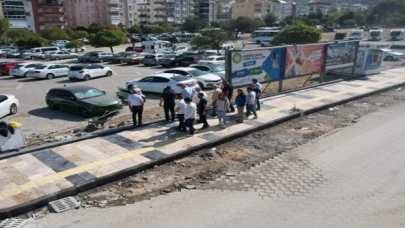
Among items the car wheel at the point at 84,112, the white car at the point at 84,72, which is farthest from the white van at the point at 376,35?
the car wheel at the point at 84,112

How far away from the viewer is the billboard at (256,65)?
14570mm

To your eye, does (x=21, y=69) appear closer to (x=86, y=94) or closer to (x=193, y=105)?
(x=86, y=94)

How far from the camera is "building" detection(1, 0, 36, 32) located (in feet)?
298

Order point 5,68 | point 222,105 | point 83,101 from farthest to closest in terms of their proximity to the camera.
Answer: point 5,68 → point 83,101 → point 222,105

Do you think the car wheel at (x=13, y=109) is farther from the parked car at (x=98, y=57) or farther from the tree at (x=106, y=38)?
the tree at (x=106, y=38)

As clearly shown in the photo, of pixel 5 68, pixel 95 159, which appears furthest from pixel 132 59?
pixel 95 159

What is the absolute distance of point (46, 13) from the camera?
303ft

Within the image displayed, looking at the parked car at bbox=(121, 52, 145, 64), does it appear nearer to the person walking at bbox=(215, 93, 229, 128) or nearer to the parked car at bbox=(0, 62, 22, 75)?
the parked car at bbox=(0, 62, 22, 75)

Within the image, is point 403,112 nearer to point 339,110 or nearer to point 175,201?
point 339,110

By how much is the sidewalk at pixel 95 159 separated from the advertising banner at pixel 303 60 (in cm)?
408

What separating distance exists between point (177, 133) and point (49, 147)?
3.99 meters

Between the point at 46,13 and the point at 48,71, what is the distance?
2984 inches

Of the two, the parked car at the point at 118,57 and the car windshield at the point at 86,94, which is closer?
the car windshield at the point at 86,94

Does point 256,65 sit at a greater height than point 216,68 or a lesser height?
greater
